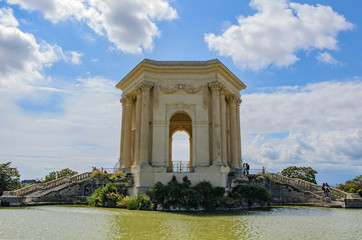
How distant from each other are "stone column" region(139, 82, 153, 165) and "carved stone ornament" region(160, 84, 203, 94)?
1.30m

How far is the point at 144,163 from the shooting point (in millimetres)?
24203

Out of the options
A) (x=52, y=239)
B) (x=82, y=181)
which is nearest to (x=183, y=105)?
(x=82, y=181)

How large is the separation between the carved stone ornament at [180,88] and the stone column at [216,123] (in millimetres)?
1322

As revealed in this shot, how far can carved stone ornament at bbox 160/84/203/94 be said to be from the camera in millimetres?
25984

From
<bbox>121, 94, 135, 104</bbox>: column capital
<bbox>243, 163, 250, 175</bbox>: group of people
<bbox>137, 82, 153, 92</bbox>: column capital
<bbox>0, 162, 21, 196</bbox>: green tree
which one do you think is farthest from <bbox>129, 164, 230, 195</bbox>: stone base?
<bbox>0, 162, 21, 196</bbox>: green tree

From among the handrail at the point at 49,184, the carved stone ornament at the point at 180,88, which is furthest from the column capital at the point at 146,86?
the handrail at the point at 49,184

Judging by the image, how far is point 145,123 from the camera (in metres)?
25.0

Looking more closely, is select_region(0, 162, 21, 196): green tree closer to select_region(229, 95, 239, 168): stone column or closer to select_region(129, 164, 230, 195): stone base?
select_region(129, 164, 230, 195): stone base

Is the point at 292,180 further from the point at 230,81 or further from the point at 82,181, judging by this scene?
the point at 82,181

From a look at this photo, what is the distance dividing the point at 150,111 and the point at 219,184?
8.41 m

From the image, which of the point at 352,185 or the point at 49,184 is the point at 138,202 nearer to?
the point at 49,184

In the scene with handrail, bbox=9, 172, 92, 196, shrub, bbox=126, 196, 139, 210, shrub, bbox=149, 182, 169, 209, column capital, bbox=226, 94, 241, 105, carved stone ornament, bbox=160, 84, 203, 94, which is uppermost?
column capital, bbox=226, 94, 241, 105

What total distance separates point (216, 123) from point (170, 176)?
18.9 ft

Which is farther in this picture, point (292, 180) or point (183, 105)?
point (292, 180)
